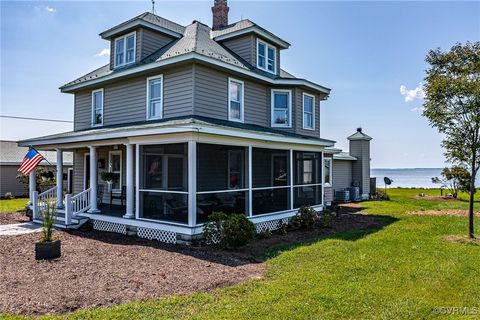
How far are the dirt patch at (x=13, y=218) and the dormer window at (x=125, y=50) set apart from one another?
25.0 ft

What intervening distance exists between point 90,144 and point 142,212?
355 centimetres

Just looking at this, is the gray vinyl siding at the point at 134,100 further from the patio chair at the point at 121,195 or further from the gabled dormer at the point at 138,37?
the patio chair at the point at 121,195

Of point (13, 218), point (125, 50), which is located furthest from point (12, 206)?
point (125, 50)

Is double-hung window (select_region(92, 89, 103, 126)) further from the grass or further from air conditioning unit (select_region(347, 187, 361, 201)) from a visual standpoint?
air conditioning unit (select_region(347, 187, 361, 201))

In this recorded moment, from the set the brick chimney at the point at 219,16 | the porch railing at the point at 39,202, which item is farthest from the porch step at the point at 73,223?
the brick chimney at the point at 219,16

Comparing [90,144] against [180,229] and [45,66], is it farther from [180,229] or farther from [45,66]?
[45,66]

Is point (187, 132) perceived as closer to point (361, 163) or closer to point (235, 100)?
point (235, 100)

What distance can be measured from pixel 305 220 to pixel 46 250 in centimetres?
810

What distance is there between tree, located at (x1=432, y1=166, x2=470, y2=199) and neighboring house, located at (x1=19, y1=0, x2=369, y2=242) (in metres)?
12.9

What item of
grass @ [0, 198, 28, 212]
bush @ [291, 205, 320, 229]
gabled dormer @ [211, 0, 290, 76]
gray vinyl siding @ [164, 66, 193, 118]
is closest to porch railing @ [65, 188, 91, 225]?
gray vinyl siding @ [164, 66, 193, 118]

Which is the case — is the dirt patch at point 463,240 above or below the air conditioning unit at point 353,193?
below

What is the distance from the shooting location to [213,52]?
13242 mm

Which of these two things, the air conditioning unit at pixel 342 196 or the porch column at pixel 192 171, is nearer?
the porch column at pixel 192 171

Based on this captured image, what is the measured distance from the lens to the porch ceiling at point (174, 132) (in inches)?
365
